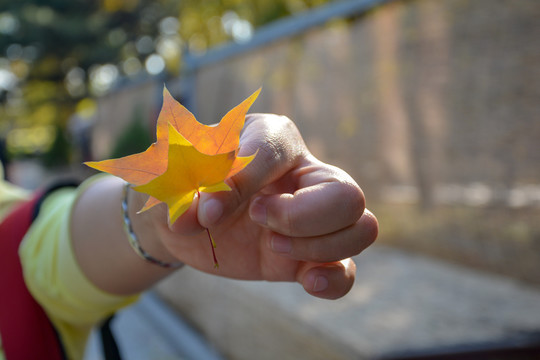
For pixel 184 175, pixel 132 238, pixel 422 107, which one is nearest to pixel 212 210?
pixel 184 175

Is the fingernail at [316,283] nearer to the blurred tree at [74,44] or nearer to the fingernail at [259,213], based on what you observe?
the fingernail at [259,213]

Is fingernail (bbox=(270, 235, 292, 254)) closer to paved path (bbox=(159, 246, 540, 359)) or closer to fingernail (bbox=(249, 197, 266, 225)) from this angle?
fingernail (bbox=(249, 197, 266, 225))

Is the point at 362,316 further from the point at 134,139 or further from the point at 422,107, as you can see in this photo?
the point at 134,139

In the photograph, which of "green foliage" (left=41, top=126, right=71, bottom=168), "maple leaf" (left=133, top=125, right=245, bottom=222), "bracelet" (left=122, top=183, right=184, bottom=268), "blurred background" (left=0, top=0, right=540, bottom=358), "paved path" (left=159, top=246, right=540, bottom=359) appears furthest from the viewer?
"green foliage" (left=41, top=126, right=71, bottom=168)

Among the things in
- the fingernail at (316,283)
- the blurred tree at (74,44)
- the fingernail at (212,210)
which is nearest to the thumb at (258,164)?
the fingernail at (212,210)

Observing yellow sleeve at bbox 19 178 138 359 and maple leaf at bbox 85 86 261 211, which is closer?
maple leaf at bbox 85 86 261 211

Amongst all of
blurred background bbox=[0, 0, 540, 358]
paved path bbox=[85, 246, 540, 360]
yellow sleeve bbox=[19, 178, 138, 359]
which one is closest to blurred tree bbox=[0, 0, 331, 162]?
blurred background bbox=[0, 0, 540, 358]

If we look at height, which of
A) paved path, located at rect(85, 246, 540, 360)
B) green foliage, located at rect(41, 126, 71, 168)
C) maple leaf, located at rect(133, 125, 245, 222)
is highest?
maple leaf, located at rect(133, 125, 245, 222)
